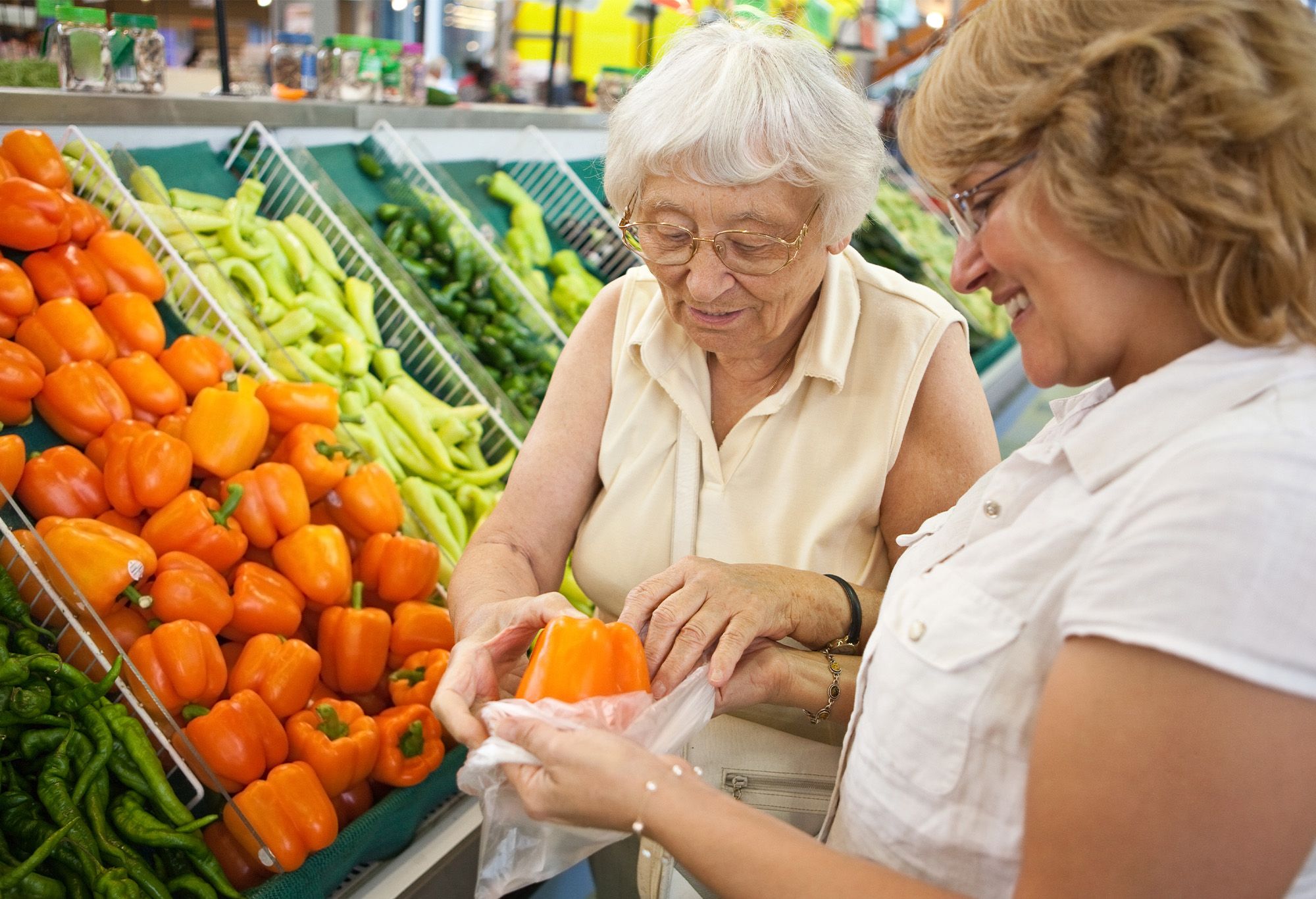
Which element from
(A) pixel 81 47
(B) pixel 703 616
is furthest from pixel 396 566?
(A) pixel 81 47

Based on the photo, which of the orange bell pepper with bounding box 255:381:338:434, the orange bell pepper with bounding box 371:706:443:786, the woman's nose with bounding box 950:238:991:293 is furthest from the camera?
the orange bell pepper with bounding box 255:381:338:434

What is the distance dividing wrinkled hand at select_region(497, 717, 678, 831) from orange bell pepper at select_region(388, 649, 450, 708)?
926 millimetres

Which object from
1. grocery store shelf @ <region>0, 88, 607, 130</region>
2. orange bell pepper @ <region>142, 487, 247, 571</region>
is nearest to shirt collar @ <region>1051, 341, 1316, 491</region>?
orange bell pepper @ <region>142, 487, 247, 571</region>

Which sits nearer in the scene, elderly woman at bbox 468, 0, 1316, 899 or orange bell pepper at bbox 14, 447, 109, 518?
elderly woman at bbox 468, 0, 1316, 899

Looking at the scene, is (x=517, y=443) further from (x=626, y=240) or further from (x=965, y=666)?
(x=965, y=666)

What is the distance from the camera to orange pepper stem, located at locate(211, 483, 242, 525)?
1992mm

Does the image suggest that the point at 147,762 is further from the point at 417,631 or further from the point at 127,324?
the point at 127,324

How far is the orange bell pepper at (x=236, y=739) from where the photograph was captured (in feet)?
5.65

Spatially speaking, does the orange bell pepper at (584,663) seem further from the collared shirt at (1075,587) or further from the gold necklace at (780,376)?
the gold necklace at (780,376)

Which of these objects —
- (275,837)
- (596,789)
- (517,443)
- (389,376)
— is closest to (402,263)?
(389,376)

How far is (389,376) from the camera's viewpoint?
2891 mm

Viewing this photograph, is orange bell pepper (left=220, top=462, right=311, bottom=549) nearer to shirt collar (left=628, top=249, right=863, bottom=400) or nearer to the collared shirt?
shirt collar (left=628, top=249, right=863, bottom=400)

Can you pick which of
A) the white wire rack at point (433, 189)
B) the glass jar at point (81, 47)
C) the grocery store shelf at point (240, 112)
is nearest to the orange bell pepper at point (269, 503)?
the grocery store shelf at point (240, 112)

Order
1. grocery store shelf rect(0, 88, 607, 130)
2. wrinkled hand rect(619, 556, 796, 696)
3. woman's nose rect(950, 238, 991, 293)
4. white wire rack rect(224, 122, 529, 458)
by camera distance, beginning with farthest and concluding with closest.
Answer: white wire rack rect(224, 122, 529, 458), grocery store shelf rect(0, 88, 607, 130), wrinkled hand rect(619, 556, 796, 696), woman's nose rect(950, 238, 991, 293)
